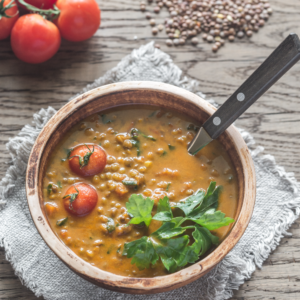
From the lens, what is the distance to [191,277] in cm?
180

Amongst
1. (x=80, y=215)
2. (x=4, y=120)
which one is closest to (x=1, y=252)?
(x=80, y=215)

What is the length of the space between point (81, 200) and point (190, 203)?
0.57 m

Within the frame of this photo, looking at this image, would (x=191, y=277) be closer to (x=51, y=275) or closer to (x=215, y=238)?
(x=215, y=238)

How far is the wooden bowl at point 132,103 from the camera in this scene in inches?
70.7

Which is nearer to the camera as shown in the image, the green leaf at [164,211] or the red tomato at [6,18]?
the green leaf at [164,211]

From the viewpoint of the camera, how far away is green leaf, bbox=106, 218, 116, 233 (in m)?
1.98

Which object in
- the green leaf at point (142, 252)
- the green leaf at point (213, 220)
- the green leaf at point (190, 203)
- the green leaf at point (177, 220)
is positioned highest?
the green leaf at point (213, 220)

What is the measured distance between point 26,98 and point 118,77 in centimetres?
63

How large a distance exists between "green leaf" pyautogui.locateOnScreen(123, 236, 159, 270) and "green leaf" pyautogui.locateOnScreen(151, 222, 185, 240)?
0.20 feet

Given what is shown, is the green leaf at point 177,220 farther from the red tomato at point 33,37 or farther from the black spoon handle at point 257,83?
the red tomato at point 33,37

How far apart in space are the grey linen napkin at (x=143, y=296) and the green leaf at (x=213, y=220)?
1.60 ft

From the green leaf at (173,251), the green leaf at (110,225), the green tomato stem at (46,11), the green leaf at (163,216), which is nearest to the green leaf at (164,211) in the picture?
the green leaf at (163,216)

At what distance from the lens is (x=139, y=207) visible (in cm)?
192

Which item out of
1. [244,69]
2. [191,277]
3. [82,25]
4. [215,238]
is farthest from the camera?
[244,69]
